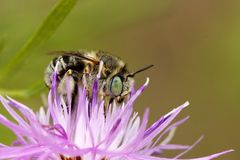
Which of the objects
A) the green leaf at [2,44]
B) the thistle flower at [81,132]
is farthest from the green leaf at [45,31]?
the thistle flower at [81,132]

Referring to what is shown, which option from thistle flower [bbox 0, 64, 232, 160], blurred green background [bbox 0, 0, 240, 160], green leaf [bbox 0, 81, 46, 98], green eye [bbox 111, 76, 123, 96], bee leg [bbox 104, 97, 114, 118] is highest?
blurred green background [bbox 0, 0, 240, 160]

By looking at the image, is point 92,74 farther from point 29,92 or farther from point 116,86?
point 29,92

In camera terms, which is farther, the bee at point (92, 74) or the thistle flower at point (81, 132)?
the bee at point (92, 74)

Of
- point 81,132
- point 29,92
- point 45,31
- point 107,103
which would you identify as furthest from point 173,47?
point 81,132

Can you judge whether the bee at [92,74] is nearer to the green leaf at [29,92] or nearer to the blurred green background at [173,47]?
the green leaf at [29,92]

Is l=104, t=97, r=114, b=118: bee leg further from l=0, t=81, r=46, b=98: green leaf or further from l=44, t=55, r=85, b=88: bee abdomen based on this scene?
l=0, t=81, r=46, b=98: green leaf

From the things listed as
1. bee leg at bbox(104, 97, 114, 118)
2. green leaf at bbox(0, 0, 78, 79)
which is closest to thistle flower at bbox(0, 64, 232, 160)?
bee leg at bbox(104, 97, 114, 118)

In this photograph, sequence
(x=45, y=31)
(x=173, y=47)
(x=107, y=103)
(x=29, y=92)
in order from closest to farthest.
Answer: (x=107, y=103) < (x=45, y=31) < (x=29, y=92) < (x=173, y=47)
